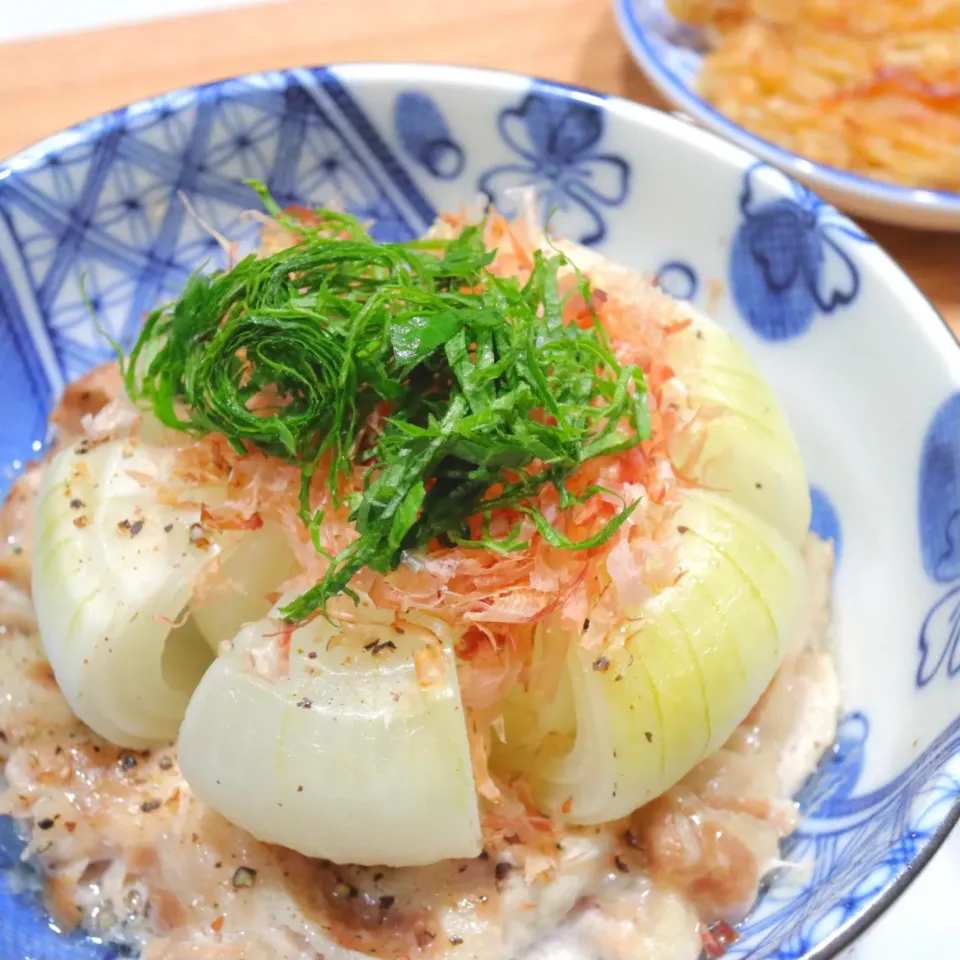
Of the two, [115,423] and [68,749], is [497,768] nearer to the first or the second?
[68,749]

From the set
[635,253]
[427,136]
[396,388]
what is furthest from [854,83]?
[396,388]

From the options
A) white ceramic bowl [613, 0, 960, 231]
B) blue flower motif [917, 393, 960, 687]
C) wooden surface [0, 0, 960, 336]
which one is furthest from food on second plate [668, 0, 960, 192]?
blue flower motif [917, 393, 960, 687]

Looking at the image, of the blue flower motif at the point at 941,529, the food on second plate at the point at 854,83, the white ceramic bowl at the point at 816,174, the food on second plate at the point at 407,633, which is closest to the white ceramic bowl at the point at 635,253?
the blue flower motif at the point at 941,529

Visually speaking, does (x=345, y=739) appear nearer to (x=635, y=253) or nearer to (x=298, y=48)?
(x=635, y=253)

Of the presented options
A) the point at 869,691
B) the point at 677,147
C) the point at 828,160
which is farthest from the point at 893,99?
the point at 869,691

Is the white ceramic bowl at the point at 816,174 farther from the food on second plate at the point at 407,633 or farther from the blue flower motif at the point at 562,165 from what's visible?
the food on second plate at the point at 407,633

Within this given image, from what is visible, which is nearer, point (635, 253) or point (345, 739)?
point (345, 739)
